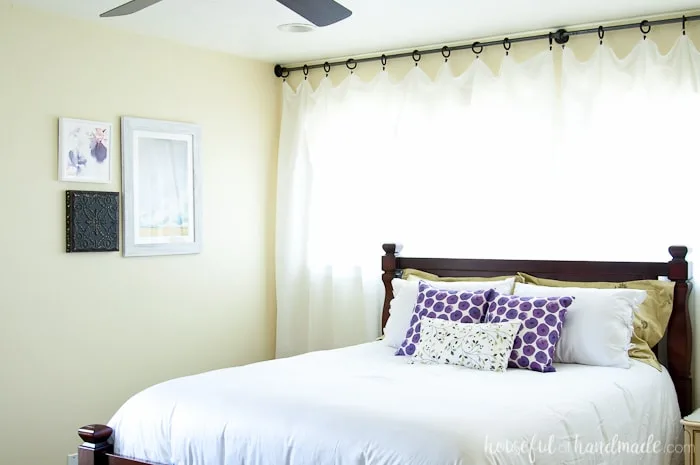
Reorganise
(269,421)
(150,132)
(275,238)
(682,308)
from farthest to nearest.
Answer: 1. (275,238)
2. (150,132)
3. (682,308)
4. (269,421)

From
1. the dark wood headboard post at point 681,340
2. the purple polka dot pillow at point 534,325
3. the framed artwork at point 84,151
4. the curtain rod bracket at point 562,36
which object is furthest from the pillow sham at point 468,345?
the framed artwork at point 84,151

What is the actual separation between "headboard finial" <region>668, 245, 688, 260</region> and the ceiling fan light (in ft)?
6.94

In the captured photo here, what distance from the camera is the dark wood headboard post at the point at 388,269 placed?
4859 millimetres

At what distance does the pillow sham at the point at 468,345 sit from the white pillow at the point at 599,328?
267 millimetres

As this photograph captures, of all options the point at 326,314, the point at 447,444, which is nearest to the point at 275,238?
the point at 326,314

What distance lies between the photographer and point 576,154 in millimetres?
4367

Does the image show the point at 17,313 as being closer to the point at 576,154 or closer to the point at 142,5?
the point at 142,5

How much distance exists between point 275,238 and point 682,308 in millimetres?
2566

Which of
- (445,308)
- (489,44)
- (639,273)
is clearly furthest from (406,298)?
(489,44)

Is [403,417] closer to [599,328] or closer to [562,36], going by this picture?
[599,328]

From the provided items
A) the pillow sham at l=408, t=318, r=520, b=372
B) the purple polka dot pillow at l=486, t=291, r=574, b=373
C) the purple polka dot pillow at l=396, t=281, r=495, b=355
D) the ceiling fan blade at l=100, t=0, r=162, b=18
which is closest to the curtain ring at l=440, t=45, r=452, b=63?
the purple polka dot pillow at l=396, t=281, r=495, b=355

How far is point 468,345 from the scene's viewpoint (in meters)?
3.79

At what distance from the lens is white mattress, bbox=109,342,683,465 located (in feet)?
8.83

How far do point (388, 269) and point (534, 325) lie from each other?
4.04ft
